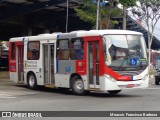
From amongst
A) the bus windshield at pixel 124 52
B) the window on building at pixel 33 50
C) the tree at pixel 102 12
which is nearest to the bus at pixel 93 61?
the bus windshield at pixel 124 52

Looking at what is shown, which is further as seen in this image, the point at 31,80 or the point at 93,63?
the point at 31,80

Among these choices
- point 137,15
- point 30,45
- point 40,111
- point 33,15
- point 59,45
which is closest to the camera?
point 40,111

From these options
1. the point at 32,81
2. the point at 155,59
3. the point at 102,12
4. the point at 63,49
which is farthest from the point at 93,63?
the point at 155,59

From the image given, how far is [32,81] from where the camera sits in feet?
78.9

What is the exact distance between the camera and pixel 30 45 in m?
24.0

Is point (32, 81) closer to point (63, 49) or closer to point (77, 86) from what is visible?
point (63, 49)

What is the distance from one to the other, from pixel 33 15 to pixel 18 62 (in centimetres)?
3230

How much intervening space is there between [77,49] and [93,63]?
1255 millimetres

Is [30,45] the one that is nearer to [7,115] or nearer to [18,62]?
[18,62]

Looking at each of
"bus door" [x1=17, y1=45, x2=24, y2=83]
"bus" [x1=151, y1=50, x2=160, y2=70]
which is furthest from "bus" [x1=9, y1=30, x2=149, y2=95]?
"bus" [x1=151, y1=50, x2=160, y2=70]

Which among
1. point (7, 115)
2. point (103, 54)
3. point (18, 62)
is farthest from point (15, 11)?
point (7, 115)

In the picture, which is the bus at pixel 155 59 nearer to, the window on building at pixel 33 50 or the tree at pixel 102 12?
the tree at pixel 102 12

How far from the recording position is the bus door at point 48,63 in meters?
22.2

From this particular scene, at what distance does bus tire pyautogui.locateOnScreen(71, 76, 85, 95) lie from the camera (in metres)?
20.4
